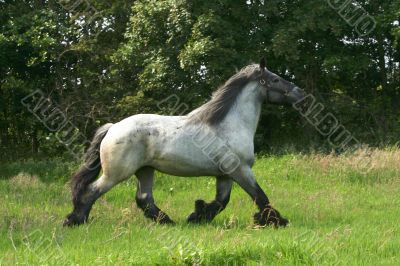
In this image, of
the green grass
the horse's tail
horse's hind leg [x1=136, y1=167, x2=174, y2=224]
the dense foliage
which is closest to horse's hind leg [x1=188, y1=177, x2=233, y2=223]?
the green grass

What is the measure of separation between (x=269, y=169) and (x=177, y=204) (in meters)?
3.95

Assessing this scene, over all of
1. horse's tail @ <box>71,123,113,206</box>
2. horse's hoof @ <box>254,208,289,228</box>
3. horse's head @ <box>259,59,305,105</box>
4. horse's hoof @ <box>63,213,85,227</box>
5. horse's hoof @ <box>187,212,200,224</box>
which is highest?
horse's head @ <box>259,59,305,105</box>

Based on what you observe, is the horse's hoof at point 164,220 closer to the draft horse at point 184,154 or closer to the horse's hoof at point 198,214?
the draft horse at point 184,154

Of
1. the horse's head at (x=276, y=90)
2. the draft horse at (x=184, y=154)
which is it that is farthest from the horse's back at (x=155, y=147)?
the horse's head at (x=276, y=90)

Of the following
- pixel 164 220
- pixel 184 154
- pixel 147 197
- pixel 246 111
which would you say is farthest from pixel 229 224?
pixel 246 111

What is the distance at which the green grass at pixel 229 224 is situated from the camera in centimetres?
539

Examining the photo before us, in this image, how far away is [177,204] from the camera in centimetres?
984

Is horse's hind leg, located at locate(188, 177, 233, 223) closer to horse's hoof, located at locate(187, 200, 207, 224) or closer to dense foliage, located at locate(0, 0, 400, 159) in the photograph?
horse's hoof, located at locate(187, 200, 207, 224)

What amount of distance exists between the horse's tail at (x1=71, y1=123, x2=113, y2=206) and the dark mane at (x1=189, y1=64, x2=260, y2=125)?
4.39 ft

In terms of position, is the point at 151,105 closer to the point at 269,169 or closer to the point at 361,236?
the point at 269,169

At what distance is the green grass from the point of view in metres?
5.39

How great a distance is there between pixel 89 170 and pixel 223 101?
2.12 meters

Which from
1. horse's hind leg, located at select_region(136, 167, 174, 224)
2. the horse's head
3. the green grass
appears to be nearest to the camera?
the green grass

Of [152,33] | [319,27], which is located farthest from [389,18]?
[152,33]
